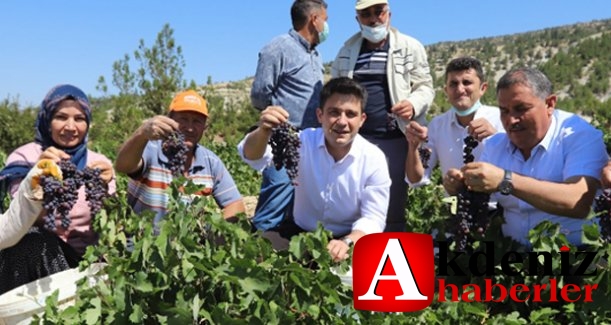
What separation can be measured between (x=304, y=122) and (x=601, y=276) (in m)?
2.53

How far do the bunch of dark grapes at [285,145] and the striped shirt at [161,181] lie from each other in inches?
19.5

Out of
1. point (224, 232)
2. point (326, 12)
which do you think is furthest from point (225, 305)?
point (326, 12)

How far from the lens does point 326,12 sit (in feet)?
15.4

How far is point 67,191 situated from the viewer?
2758 mm

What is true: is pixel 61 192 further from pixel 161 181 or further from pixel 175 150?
pixel 161 181

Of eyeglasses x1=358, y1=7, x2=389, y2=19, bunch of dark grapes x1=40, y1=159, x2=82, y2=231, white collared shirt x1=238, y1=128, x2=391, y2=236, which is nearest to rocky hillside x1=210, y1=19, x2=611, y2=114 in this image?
eyeglasses x1=358, y1=7, x2=389, y2=19

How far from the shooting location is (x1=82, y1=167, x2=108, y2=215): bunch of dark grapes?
111 inches

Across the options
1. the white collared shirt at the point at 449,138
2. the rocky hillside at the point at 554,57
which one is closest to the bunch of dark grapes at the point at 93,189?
the white collared shirt at the point at 449,138

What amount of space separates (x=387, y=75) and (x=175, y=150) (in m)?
1.71

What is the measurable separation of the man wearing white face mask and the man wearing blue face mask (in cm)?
32

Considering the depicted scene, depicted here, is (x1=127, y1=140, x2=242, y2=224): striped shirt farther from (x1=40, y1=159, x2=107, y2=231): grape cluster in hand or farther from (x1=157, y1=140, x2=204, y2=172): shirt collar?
(x1=40, y1=159, x2=107, y2=231): grape cluster in hand

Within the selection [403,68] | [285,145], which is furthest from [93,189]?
[403,68]

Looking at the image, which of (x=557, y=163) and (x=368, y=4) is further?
(x=368, y=4)

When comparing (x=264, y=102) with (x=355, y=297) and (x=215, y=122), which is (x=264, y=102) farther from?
(x=215, y=122)
